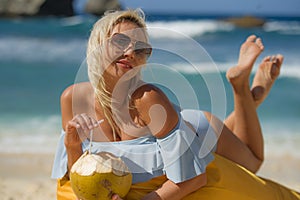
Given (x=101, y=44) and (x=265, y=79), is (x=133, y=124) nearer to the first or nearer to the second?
(x=101, y=44)

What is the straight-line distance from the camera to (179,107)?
109 inches

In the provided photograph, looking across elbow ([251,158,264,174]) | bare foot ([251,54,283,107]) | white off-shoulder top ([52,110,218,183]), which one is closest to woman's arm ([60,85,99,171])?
white off-shoulder top ([52,110,218,183])

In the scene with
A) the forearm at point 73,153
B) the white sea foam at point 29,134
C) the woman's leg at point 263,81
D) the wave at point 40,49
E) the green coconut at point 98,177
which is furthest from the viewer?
the wave at point 40,49

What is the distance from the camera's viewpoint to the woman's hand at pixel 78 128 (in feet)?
7.83

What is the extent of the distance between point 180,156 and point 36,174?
330 cm

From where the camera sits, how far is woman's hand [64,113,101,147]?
2.39 metres

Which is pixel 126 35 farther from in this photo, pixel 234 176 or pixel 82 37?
pixel 82 37

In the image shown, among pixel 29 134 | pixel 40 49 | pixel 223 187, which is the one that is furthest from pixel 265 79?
pixel 40 49

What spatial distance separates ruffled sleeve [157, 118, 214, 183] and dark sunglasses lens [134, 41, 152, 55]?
0.36 meters

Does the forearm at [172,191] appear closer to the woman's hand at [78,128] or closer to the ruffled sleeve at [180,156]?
the ruffled sleeve at [180,156]

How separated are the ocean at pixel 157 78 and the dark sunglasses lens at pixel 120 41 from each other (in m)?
0.19

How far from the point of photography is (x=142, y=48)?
2.59 metres

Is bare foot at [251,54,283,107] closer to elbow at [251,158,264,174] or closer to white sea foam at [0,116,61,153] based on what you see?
elbow at [251,158,264,174]

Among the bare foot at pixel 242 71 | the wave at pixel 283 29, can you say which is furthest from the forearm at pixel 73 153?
the wave at pixel 283 29
